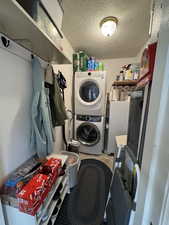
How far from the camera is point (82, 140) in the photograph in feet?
Answer: 8.17

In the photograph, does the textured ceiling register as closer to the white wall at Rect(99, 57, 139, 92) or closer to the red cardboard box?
the white wall at Rect(99, 57, 139, 92)

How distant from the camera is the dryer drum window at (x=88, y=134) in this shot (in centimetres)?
238

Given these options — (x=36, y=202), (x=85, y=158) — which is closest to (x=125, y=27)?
(x=36, y=202)

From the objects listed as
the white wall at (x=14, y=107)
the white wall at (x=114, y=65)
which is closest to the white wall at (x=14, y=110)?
the white wall at (x=14, y=107)

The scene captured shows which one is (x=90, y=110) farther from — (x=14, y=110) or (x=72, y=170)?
(x=14, y=110)

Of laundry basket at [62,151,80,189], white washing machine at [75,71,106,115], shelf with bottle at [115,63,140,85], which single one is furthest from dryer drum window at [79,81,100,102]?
laundry basket at [62,151,80,189]

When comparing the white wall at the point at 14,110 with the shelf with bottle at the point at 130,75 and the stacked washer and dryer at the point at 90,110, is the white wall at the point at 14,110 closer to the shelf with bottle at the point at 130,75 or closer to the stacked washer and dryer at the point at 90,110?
the stacked washer and dryer at the point at 90,110

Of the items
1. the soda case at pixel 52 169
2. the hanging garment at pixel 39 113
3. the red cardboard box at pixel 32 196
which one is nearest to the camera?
the red cardboard box at pixel 32 196

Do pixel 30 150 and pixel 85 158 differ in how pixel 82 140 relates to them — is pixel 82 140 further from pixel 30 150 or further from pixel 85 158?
pixel 30 150

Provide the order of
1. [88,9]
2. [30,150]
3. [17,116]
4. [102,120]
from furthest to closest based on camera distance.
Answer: [102,120] < [88,9] < [30,150] < [17,116]

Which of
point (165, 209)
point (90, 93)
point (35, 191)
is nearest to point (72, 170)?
point (35, 191)

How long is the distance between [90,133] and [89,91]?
3.14 feet

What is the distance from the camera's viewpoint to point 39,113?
1.08 metres

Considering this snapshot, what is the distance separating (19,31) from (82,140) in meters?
2.16
